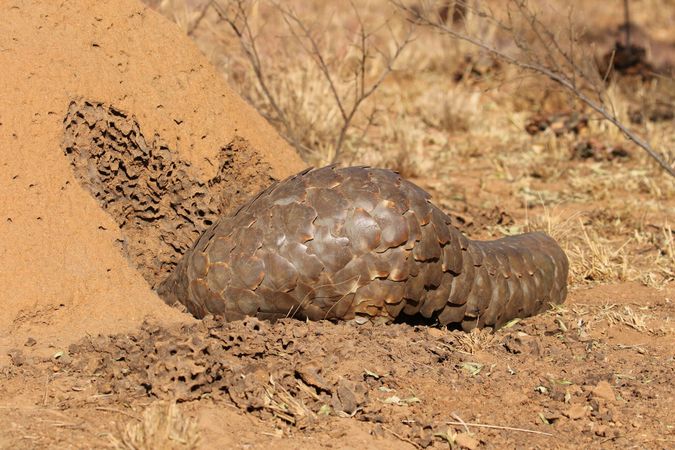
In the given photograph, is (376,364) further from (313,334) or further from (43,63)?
(43,63)

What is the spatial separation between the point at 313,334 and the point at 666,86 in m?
8.30

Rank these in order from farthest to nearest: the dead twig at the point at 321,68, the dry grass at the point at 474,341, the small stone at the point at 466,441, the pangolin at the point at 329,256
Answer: the dead twig at the point at 321,68 < the dry grass at the point at 474,341 < the pangolin at the point at 329,256 < the small stone at the point at 466,441

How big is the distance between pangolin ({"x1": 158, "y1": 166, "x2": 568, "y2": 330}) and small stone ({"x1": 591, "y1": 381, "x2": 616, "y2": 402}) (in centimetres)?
83

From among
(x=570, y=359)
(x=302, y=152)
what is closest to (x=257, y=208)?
(x=570, y=359)

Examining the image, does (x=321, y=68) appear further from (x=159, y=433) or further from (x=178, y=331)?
(x=159, y=433)

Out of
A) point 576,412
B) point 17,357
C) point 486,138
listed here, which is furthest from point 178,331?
point 486,138

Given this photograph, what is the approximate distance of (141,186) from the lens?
188 inches

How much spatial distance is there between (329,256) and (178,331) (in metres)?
0.70

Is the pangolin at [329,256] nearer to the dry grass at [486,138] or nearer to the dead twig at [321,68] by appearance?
the dry grass at [486,138]

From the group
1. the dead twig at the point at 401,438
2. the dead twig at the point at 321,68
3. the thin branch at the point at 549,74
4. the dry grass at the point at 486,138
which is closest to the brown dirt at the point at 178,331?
the dead twig at the point at 401,438

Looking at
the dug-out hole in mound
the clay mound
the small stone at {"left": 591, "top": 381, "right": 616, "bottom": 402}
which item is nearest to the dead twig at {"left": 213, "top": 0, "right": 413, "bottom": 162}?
the clay mound

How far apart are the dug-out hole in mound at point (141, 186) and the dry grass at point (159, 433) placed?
58.5 inches

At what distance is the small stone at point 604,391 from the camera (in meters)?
3.99

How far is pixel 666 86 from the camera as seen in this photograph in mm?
11250
